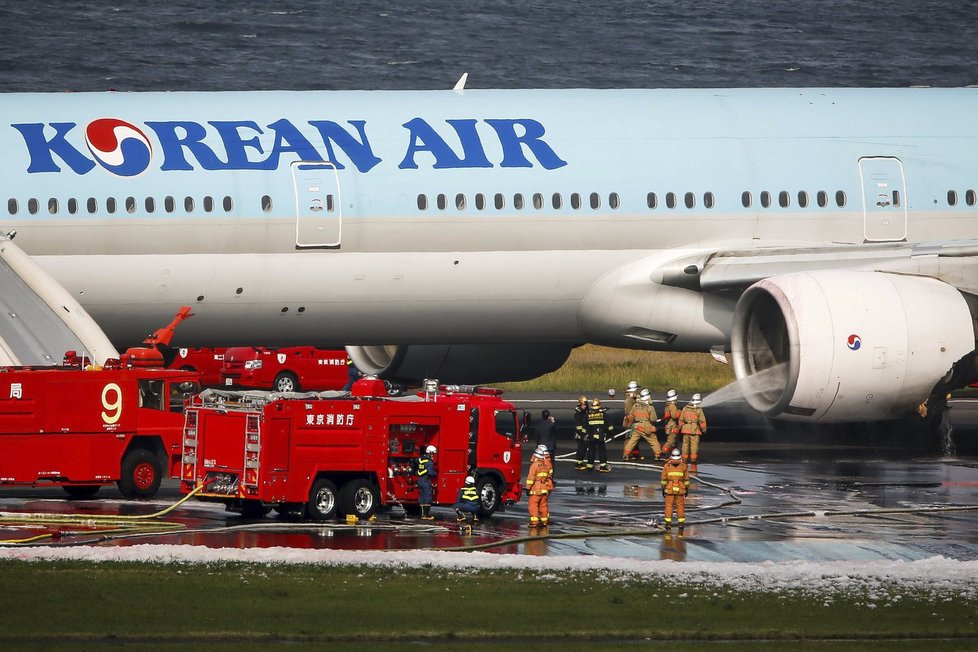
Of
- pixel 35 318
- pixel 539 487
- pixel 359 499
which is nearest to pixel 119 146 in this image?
pixel 35 318

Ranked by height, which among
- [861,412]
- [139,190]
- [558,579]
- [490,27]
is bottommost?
[558,579]

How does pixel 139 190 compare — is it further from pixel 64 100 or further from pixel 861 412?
pixel 861 412

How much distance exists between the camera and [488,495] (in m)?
22.0

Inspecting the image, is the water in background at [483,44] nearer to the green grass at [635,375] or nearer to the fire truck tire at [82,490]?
the green grass at [635,375]

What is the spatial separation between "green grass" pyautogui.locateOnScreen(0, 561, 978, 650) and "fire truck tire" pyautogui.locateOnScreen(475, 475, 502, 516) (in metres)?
4.42

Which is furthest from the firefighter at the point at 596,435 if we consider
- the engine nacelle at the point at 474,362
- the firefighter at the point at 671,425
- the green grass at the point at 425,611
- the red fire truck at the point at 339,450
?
the green grass at the point at 425,611

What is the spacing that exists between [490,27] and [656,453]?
9208 centimetres

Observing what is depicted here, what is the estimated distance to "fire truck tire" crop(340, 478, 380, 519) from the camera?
69.1 feet

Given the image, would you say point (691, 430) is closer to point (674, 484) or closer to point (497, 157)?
point (497, 157)

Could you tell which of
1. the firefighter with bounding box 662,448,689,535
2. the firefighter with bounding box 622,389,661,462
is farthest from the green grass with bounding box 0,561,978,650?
the firefighter with bounding box 622,389,661,462

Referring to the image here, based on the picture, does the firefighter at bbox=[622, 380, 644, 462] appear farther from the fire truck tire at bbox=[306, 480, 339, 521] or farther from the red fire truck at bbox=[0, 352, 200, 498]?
the red fire truck at bbox=[0, 352, 200, 498]

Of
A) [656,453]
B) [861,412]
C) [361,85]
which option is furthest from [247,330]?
[361,85]

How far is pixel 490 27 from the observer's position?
118125 mm

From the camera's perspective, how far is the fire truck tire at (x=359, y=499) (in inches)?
829
